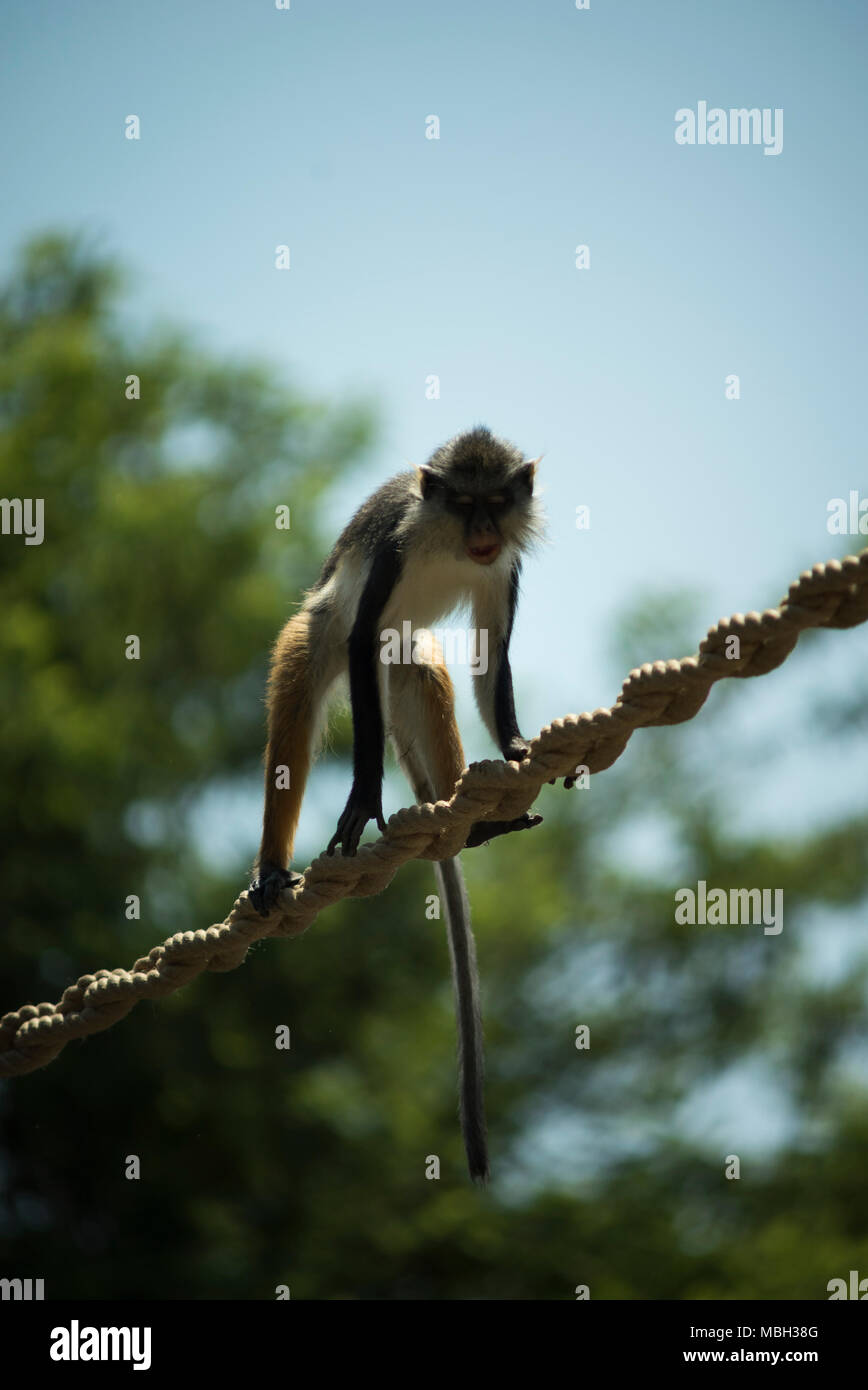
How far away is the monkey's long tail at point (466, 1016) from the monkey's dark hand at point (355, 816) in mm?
811

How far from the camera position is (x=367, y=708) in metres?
6.55

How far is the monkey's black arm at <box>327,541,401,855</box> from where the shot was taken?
6164 millimetres

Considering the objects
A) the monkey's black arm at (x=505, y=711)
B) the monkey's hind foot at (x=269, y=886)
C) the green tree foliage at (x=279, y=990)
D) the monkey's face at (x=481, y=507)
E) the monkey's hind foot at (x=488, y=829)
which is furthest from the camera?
the green tree foliage at (x=279, y=990)

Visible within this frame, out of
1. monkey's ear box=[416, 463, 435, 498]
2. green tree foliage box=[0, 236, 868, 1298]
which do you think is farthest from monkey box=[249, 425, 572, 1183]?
green tree foliage box=[0, 236, 868, 1298]

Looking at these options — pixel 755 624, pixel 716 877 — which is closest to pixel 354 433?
pixel 716 877

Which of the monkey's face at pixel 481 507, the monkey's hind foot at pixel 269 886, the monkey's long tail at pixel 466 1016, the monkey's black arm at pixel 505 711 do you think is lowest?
the monkey's long tail at pixel 466 1016

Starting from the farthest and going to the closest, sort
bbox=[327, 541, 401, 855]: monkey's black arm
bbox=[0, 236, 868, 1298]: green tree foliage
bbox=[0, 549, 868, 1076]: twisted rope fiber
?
bbox=[0, 236, 868, 1298]: green tree foliage, bbox=[327, 541, 401, 855]: monkey's black arm, bbox=[0, 549, 868, 1076]: twisted rope fiber

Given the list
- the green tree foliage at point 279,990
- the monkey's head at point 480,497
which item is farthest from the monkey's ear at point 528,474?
the green tree foliage at point 279,990

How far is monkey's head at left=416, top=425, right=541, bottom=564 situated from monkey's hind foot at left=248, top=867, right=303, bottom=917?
6.27 feet

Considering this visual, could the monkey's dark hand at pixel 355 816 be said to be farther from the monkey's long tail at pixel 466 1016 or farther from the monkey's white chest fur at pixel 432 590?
the monkey's white chest fur at pixel 432 590

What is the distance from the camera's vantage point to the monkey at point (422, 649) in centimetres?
664

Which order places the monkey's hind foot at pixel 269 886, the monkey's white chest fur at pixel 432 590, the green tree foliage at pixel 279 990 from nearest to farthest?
the monkey's hind foot at pixel 269 886
the monkey's white chest fur at pixel 432 590
the green tree foliage at pixel 279 990

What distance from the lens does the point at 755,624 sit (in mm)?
3957

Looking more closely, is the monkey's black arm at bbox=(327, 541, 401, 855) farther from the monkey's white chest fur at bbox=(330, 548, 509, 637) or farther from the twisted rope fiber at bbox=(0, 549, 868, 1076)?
the twisted rope fiber at bbox=(0, 549, 868, 1076)
